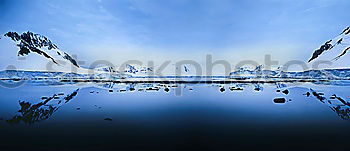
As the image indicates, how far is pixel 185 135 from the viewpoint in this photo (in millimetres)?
A: 8773

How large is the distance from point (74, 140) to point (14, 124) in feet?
17.8

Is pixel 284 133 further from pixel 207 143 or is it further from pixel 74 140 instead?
pixel 74 140

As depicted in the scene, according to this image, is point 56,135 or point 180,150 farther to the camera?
point 56,135

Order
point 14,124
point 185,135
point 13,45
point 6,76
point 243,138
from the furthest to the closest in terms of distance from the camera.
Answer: point 13,45 < point 6,76 < point 14,124 < point 185,135 < point 243,138

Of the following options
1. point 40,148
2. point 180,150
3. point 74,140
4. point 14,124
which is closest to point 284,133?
point 180,150

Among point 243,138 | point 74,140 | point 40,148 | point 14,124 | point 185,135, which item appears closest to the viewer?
point 40,148

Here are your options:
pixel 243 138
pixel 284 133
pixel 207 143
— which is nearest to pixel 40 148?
pixel 207 143

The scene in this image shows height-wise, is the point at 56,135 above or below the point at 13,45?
below

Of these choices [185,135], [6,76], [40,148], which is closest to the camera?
[40,148]

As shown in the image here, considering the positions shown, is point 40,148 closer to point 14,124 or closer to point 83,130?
point 83,130

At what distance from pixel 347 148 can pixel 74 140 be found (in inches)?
451

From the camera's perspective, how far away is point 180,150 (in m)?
6.99

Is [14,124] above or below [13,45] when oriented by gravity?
below

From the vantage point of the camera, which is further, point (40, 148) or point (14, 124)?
point (14, 124)
